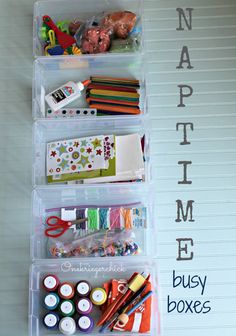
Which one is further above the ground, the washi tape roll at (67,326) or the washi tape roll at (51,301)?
the washi tape roll at (51,301)

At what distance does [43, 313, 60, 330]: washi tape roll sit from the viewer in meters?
1.44

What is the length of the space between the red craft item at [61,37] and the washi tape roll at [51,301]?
908mm

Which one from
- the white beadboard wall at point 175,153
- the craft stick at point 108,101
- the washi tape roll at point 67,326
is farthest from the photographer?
the craft stick at point 108,101

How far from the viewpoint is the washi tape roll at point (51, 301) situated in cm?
145

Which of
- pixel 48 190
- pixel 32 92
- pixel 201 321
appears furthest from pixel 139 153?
pixel 201 321

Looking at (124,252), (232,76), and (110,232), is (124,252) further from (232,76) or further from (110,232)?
(232,76)

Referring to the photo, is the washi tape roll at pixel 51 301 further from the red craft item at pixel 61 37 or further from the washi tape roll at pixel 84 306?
the red craft item at pixel 61 37

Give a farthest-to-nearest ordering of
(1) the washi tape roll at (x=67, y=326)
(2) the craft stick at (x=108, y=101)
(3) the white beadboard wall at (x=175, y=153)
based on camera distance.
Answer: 1. (2) the craft stick at (x=108, y=101)
2. (3) the white beadboard wall at (x=175, y=153)
3. (1) the washi tape roll at (x=67, y=326)

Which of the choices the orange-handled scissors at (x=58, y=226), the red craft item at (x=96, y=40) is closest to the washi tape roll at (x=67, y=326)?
the orange-handled scissors at (x=58, y=226)

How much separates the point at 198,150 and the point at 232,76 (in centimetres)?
32

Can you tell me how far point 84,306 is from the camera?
4.75ft

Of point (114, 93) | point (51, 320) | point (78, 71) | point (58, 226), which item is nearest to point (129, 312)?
point (51, 320)

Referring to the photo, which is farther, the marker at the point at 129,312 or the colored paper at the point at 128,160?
the colored paper at the point at 128,160

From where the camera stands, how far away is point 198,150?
5.38ft
